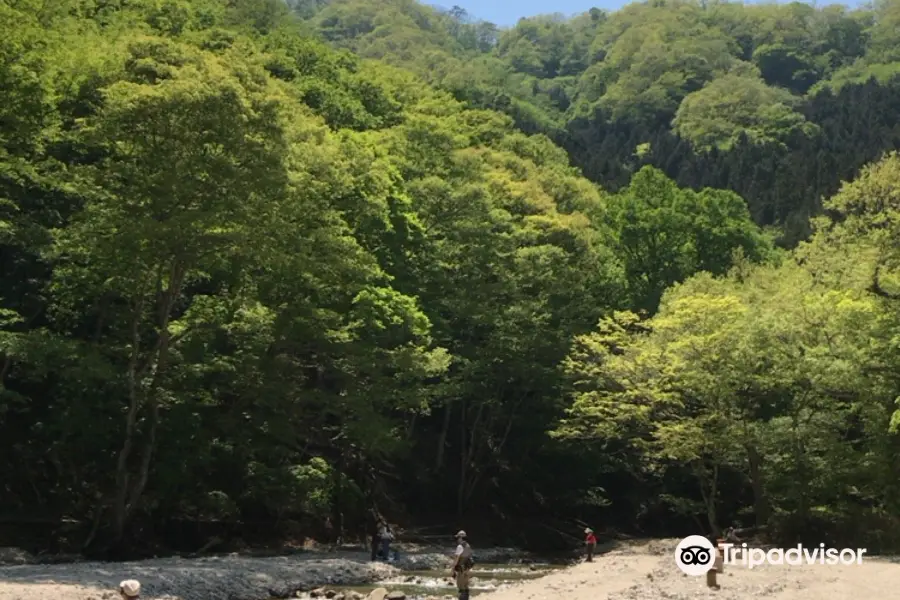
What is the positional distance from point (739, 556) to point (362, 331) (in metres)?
12.4

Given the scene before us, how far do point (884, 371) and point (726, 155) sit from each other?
59.4m

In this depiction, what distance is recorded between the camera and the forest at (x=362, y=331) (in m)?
20.8

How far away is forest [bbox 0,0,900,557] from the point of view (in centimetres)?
2083

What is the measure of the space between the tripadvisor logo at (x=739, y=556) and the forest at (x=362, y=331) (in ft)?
9.80

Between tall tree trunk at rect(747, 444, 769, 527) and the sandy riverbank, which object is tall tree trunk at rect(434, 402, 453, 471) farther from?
the sandy riverbank

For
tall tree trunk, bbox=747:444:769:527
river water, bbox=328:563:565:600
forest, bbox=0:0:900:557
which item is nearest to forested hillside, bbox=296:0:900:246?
forest, bbox=0:0:900:557

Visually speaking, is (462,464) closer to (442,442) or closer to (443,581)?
(442,442)

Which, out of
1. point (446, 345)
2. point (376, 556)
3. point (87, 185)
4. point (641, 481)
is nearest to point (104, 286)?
point (87, 185)

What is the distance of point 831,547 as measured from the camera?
26953 millimetres

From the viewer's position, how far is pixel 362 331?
28188 mm

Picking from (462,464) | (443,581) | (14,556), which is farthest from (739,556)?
(14,556)

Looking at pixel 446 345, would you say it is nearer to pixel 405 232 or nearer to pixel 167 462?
pixel 405 232

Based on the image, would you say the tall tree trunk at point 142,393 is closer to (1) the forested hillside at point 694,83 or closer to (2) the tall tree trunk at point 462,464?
(2) the tall tree trunk at point 462,464

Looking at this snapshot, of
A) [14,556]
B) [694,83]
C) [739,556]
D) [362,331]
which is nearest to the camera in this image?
[14,556]
